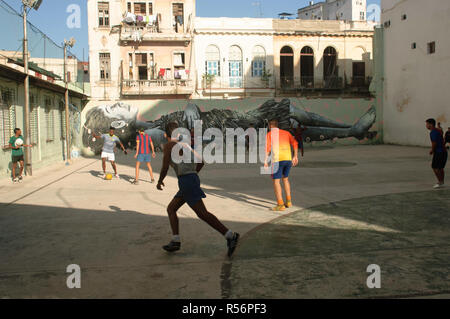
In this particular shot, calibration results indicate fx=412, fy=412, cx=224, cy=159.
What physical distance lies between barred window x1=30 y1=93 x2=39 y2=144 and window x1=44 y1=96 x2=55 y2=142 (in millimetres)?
1371

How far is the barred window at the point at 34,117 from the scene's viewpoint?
16234 mm

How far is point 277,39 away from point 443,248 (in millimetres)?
29435

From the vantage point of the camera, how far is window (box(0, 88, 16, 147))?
12992 millimetres

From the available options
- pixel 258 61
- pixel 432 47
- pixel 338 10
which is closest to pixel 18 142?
pixel 432 47

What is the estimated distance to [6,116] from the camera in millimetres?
13383

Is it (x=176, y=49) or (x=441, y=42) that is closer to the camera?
(x=441, y=42)

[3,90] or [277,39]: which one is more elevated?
[277,39]

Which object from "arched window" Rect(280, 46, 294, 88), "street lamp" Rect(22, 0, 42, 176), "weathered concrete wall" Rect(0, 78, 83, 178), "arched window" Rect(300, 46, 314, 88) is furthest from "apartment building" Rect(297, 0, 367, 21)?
"street lamp" Rect(22, 0, 42, 176)

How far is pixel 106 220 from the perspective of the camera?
23.2 feet

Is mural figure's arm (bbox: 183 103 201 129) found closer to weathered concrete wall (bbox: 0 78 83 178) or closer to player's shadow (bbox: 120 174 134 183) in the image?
weathered concrete wall (bbox: 0 78 83 178)

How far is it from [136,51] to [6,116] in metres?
18.4
